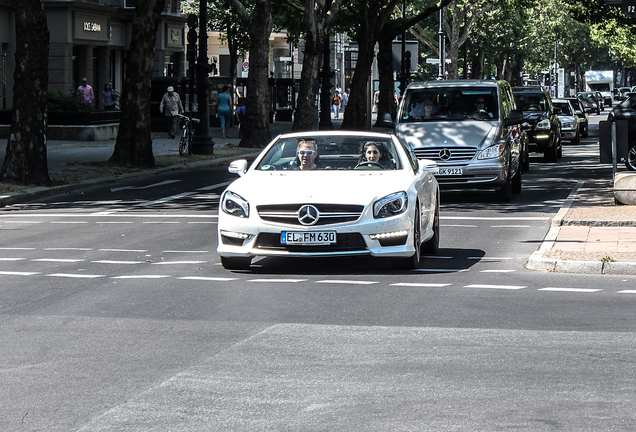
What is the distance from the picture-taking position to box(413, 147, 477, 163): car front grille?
17.9 meters

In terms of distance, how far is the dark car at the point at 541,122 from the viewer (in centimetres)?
2875

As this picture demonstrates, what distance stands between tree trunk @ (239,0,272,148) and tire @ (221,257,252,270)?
22004mm

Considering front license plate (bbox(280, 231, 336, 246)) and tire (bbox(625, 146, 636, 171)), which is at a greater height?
tire (bbox(625, 146, 636, 171))

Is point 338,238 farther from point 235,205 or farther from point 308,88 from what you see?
point 308,88

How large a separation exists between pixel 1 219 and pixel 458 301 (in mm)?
9347

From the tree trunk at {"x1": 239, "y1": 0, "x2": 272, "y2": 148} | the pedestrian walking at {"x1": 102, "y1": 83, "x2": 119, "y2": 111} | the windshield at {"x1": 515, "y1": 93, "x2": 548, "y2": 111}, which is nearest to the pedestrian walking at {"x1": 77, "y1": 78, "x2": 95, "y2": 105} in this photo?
the pedestrian walking at {"x1": 102, "y1": 83, "x2": 119, "y2": 111}

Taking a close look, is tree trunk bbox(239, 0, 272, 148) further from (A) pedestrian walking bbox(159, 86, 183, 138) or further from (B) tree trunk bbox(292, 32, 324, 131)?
(A) pedestrian walking bbox(159, 86, 183, 138)

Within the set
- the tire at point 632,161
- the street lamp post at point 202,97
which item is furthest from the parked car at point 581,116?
the tire at point 632,161

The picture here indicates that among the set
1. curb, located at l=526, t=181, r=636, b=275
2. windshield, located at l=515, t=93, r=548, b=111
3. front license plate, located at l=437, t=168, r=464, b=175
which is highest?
windshield, located at l=515, t=93, r=548, b=111

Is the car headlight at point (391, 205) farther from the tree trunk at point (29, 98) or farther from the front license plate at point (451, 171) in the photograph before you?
the tree trunk at point (29, 98)

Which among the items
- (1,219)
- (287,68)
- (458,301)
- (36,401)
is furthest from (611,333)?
(287,68)

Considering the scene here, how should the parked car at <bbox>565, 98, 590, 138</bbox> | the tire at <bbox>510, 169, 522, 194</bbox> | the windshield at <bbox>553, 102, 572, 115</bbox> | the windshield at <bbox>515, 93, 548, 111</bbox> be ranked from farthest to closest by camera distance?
the parked car at <bbox>565, 98, 590, 138</bbox> < the windshield at <bbox>553, 102, 572, 115</bbox> < the windshield at <bbox>515, 93, 548, 111</bbox> < the tire at <bbox>510, 169, 522, 194</bbox>

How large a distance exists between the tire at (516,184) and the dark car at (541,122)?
27.7 feet

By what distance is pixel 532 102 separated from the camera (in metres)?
30.1
